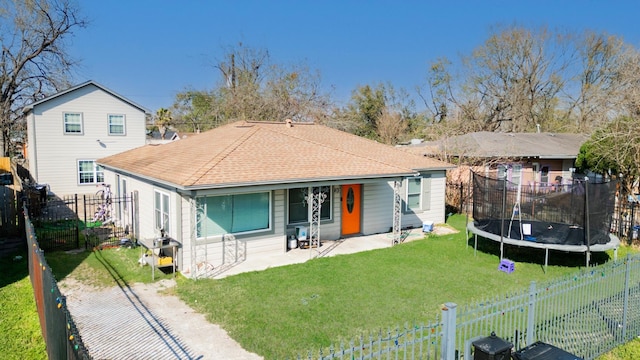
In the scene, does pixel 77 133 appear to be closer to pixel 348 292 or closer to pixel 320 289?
pixel 320 289

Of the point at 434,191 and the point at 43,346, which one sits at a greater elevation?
the point at 434,191

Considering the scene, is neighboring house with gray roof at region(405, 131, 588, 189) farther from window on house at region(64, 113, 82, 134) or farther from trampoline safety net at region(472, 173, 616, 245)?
window on house at region(64, 113, 82, 134)

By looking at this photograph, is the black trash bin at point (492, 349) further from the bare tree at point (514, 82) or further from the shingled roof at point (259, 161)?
the bare tree at point (514, 82)

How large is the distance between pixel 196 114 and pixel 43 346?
165 ft

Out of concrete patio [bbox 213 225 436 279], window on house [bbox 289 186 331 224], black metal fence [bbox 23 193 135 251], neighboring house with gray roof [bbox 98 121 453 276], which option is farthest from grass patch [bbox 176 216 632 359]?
black metal fence [bbox 23 193 135 251]

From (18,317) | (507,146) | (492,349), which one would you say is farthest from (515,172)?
(18,317)

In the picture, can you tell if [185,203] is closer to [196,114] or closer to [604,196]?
[604,196]

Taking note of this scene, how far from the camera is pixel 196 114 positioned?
5412 centimetres

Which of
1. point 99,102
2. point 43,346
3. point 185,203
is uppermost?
point 99,102

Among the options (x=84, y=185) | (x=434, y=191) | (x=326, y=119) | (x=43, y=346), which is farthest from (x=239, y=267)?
(x=326, y=119)

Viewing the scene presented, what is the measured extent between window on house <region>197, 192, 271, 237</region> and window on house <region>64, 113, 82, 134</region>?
55.1 feet

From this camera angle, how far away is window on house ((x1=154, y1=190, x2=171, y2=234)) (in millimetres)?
11562

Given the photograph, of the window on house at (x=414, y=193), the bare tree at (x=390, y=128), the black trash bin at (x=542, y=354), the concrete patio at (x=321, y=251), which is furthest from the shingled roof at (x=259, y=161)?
the bare tree at (x=390, y=128)

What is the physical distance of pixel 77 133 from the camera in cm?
2331
